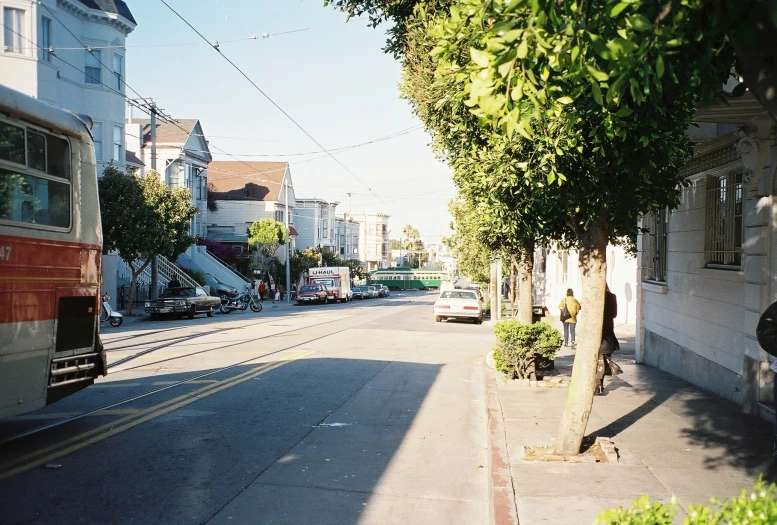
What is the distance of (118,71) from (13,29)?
7130mm

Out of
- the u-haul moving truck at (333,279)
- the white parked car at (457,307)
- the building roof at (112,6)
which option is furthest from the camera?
the u-haul moving truck at (333,279)

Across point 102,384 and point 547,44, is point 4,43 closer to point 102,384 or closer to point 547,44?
point 102,384

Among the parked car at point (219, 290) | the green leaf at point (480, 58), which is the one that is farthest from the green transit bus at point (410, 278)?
the green leaf at point (480, 58)

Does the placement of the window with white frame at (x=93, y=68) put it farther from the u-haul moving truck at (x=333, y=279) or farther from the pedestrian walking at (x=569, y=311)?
the u-haul moving truck at (x=333, y=279)

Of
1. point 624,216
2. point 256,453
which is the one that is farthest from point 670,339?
point 256,453

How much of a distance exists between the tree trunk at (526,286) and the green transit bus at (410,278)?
87.2 m

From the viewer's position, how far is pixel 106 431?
364 inches

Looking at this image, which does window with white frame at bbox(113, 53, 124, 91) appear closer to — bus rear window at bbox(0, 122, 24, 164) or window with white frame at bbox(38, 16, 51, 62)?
window with white frame at bbox(38, 16, 51, 62)

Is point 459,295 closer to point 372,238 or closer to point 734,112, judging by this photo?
point 734,112

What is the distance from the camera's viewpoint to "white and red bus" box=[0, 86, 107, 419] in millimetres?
7523

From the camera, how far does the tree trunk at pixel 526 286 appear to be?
16156mm

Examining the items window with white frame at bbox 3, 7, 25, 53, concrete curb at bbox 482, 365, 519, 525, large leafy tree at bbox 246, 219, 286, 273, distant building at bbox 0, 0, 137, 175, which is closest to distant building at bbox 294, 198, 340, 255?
large leafy tree at bbox 246, 219, 286, 273

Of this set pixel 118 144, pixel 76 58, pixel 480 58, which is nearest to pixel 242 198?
pixel 118 144

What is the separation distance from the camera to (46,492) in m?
6.81
